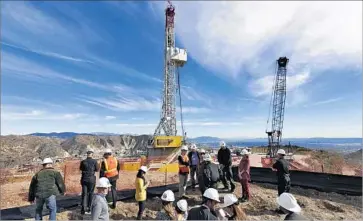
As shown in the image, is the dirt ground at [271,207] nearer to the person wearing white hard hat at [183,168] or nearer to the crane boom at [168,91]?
the person wearing white hard hat at [183,168]

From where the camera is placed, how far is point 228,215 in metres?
5.52

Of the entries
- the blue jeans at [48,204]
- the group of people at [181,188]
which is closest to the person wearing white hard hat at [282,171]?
the group of people at [181,188]

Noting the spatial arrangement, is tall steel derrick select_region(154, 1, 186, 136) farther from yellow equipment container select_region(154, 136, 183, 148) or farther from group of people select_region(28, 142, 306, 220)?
group of people select_region(28, 142, 306, 220)

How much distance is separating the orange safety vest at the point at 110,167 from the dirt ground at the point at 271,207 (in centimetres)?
111

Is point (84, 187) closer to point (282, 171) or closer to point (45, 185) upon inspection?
point (45, 185)

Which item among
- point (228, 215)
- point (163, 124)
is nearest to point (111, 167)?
point (228, 215)

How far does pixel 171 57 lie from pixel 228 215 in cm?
3208

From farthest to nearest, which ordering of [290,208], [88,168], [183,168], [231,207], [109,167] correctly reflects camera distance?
[183,168]
[109,167]
[88,168]
[231,207]
[290,208]

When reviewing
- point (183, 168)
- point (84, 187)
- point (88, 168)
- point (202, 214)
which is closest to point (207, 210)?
point (202, 214)

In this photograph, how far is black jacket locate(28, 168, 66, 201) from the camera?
262 inches

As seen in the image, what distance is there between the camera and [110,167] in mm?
8531

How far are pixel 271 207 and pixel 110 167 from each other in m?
4.95

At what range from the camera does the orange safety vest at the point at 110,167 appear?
27.9ft

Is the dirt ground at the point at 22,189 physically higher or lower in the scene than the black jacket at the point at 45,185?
lower
